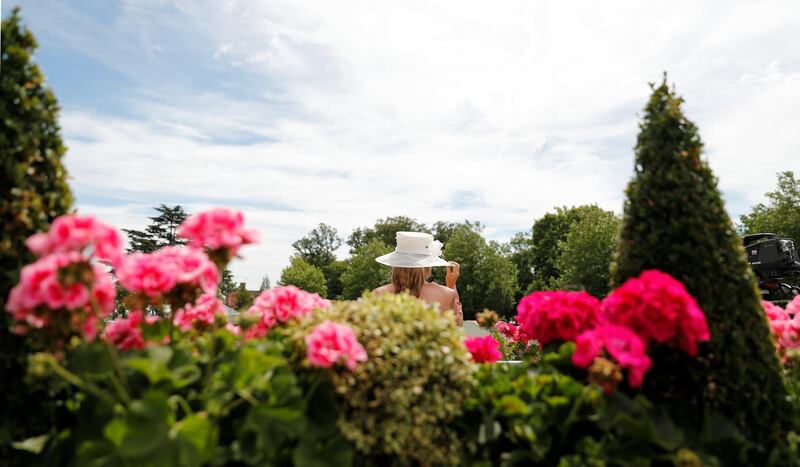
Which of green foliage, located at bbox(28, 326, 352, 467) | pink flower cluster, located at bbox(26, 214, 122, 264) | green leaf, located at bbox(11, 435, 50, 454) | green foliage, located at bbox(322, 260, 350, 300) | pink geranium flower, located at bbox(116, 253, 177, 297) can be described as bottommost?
green foliage, located at bbox(322, 260, 350, 300)

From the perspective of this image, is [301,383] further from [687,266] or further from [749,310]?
[749,310]

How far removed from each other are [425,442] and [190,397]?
1127 millimetres

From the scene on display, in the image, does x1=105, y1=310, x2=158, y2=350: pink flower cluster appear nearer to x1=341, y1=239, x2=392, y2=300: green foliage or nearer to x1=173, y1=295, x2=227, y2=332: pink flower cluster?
x1=173, y1=295, x2=227, y2=332: pink flower cluster

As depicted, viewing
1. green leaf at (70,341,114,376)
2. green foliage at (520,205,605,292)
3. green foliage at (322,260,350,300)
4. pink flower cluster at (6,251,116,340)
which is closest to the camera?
pink flower cluster at (6,251,116,340)

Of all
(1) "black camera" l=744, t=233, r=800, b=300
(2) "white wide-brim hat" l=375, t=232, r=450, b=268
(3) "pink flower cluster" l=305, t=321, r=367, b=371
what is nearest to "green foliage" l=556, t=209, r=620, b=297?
(1) "black camera" l=744, t=233, r=800, b=300

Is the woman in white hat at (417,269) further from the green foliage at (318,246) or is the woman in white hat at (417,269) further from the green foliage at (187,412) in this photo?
the green foliage at (318,246)

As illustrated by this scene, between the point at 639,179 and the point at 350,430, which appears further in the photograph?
the point at 639,179

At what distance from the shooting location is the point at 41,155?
294 centimetres

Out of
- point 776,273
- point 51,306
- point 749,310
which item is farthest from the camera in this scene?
point 776,273

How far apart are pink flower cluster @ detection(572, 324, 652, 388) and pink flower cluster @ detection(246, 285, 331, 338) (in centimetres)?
162

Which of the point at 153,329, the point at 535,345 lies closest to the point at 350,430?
the point at 153,329

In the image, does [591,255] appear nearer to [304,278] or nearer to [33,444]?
[33,444]

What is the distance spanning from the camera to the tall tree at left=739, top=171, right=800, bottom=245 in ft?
131

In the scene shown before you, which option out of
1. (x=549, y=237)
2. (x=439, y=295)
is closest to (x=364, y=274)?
(x=549, y=237)
